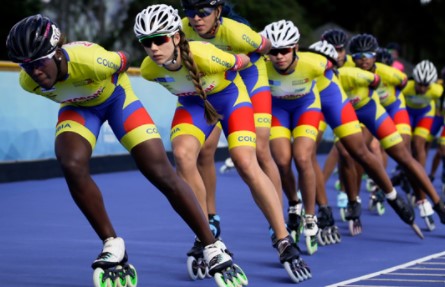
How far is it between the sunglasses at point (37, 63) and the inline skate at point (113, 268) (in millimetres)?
1433

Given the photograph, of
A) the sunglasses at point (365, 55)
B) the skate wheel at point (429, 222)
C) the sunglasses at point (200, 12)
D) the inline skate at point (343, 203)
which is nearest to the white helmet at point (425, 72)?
the sunglasses at point (365, 55)

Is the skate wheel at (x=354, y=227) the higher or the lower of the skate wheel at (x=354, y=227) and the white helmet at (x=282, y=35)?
the lower

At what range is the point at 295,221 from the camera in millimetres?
11016

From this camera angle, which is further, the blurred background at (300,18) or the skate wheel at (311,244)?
the blurred background at (300,18)

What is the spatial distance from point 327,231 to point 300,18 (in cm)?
2573

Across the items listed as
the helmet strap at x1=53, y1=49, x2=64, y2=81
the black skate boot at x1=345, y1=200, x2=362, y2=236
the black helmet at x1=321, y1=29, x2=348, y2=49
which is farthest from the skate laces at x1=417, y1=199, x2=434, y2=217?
the helmet strap at x1=53, y1=49, x2=64, y2=81

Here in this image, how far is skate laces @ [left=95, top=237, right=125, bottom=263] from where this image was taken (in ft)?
27.6

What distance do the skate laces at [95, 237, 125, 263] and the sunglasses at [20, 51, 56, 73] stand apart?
1.44 meters

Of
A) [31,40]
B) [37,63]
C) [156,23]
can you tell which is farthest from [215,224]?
[31,40]

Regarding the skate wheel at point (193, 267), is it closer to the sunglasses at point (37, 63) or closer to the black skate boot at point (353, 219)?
the sunglasses at point (37, 63)

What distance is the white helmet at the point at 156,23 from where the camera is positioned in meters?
8.45

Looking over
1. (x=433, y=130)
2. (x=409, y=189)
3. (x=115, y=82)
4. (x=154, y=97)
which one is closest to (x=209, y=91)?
(x=115, y=82)

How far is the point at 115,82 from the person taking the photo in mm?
8633

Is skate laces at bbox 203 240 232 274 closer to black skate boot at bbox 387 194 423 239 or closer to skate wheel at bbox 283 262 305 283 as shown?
skate wheel at bbox 283 262 305 283
